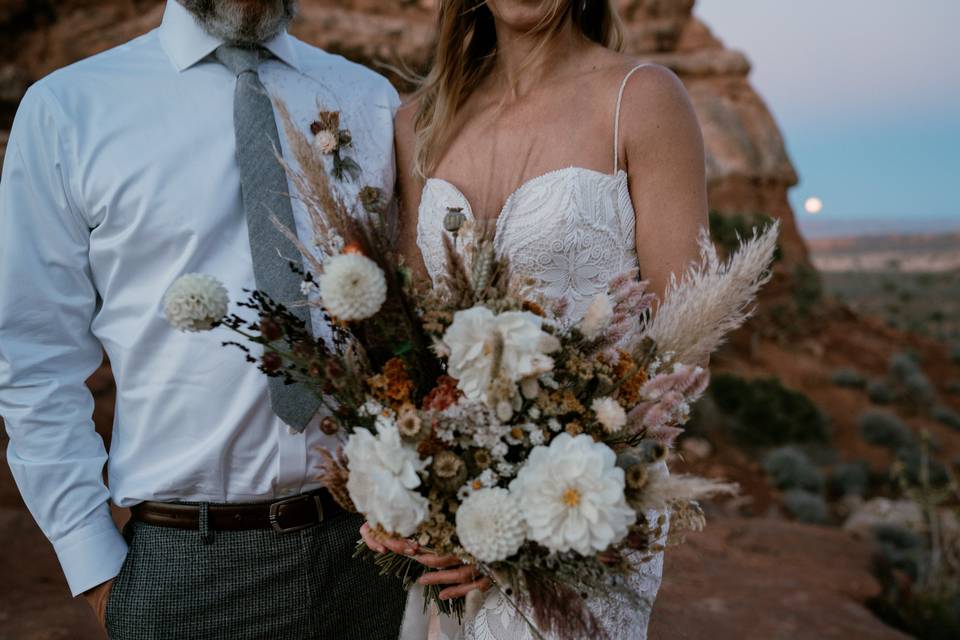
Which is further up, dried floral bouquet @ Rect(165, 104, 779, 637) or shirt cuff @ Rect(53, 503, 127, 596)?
dried floral bouquet @ Rect(165, 104, 779, 637)

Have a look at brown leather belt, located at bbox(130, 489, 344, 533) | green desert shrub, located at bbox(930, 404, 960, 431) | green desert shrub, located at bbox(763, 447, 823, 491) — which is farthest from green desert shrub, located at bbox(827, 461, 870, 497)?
brown leather belt, located at bbox(130, 489, 344, 533)

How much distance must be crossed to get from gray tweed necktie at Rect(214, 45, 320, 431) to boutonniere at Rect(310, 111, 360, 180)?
0.39ft

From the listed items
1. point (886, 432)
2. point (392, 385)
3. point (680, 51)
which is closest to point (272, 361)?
point (392, 385)

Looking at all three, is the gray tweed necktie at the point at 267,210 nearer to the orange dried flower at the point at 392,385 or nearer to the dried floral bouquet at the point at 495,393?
the dried floral bouquet at the point at 495,393

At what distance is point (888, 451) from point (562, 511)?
48.1 feet

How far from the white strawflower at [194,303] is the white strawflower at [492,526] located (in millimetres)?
590

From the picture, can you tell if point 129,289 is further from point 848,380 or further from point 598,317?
point 848,380

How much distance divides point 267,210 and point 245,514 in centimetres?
85

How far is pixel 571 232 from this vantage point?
2.36 metres

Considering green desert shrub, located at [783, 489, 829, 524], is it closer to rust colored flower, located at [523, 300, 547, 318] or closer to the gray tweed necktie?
the gray tweed necktie

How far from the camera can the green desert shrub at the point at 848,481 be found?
38.7 ft

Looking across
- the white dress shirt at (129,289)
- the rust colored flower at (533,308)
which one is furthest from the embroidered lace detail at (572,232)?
the rust colored flower at (533,308)

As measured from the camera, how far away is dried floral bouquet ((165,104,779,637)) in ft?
4.58

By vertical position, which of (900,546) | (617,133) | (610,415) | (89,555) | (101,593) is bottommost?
(900,546)
